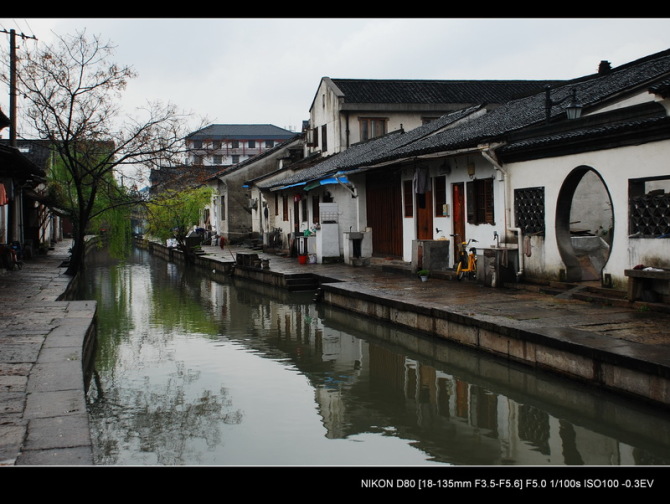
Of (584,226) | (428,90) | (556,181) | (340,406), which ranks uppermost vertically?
(428,90)

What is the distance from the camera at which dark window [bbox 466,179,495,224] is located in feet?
43.2

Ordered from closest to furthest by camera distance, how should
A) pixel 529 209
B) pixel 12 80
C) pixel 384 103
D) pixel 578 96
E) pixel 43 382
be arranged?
pixel 43 382 → pixel 529 209 → pixel 578 96 → pixel 12 80 → pixel 384 103

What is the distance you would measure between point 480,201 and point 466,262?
124cm

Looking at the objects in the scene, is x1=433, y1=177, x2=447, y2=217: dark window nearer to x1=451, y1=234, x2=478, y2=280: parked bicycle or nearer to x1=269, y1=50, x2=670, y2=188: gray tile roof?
x1=269, y1=50, x2=670, y2=188: gray tile roof

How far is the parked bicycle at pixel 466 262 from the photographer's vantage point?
43.2 feet

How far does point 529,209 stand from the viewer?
11.8 m

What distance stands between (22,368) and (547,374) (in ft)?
18.2

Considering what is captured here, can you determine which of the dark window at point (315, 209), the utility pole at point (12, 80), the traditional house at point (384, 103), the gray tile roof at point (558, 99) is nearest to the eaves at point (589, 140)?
the gray tile roof at point (558, 99)

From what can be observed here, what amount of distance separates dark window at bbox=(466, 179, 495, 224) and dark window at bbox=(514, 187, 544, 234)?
0.92m

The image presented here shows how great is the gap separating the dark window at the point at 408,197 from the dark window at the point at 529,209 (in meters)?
4.60

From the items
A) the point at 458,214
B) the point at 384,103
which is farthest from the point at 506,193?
the point at 384,103

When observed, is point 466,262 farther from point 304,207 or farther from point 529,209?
point 304,207
